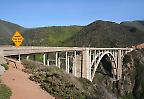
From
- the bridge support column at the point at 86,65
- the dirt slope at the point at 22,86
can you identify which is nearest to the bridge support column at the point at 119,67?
the bridge support column at the point at 86,65

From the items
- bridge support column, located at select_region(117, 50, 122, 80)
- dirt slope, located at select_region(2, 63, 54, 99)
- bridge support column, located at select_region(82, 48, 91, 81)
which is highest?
dirt slope, located at select_region(2, 63, 54, 99)

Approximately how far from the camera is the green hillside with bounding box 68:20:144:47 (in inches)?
6053

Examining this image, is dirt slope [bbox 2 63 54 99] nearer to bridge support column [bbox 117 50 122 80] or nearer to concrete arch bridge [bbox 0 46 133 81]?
concrete arch bridge [bbox 0 46 133 81]

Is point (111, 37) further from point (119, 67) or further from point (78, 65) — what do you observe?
point (78, 65)

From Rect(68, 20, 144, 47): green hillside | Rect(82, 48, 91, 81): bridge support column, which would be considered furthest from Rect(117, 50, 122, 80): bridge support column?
Rect(68, 20, 144, 47): green hillside

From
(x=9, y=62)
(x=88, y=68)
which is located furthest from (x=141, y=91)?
(x=9, y=62)

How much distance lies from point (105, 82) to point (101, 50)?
3195 cm

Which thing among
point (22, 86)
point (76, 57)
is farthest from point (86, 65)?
point (22, 86)

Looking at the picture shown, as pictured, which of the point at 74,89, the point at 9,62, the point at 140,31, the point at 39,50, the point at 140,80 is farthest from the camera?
the point at 140,31

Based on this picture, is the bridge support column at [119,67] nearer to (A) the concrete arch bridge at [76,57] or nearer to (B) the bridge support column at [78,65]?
(A) the concrete arch bridge at [76,57]

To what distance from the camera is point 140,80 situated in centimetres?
10662

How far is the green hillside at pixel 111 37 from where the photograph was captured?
→ 504 feet

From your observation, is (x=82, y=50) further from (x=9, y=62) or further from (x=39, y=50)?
(x=9, y=62)

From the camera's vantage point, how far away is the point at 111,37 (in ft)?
529
